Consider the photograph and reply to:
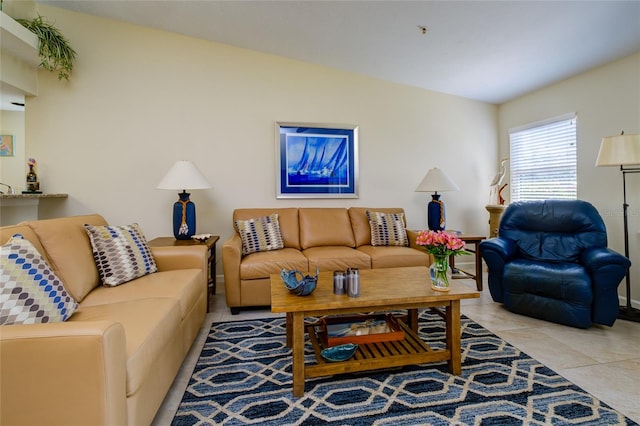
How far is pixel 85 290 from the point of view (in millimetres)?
1831

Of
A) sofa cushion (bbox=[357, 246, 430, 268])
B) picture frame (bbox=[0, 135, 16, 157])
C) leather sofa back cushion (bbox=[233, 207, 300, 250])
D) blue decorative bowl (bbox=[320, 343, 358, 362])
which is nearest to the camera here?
blue decorative bowl (bbox=[320, 343, 358, 362])

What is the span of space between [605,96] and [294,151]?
123 inches

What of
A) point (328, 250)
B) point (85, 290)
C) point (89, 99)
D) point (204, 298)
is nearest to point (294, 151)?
point (328, 250)

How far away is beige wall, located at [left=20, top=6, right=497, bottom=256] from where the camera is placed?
3.23 metres

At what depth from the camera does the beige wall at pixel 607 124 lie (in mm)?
2773

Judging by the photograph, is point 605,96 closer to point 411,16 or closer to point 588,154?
point 588,154

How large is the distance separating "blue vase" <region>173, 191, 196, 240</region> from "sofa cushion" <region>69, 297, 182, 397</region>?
1376 millimetres

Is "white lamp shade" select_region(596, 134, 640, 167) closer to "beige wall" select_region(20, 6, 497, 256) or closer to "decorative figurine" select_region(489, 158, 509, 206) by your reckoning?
"decorative figurine" select_region(489, 158, 509, 206)

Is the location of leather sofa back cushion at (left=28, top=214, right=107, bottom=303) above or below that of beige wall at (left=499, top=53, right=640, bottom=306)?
below

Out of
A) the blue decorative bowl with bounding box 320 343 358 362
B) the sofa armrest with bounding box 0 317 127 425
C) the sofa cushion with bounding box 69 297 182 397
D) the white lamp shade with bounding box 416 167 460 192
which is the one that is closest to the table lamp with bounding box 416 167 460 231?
the white lamp shade with bounding box 416 167 460 192

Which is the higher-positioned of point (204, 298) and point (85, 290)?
point (85, 290)

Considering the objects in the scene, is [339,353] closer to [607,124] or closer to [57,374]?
[57,374]

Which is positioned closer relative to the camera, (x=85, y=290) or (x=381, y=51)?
(x=85, y=290)

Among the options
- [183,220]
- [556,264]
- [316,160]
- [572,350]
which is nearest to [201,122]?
[183,220]
